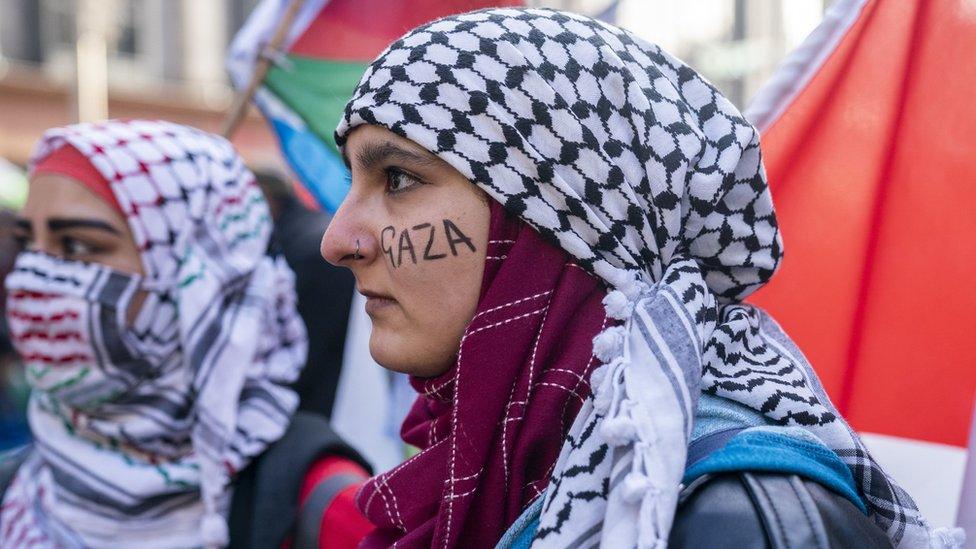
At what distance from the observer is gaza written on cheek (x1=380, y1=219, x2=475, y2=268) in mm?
1621

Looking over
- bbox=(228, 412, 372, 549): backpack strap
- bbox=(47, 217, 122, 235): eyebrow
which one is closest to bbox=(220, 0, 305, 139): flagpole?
bbox=(47, 217, 122, 235): eyebrow

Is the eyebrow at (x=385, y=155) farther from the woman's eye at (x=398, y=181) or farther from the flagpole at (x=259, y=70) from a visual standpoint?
the flagpole at (x=259, y=70)

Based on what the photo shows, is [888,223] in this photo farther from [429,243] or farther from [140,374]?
[140,374]

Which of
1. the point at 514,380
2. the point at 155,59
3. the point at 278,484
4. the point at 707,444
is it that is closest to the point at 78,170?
the point at 278,484

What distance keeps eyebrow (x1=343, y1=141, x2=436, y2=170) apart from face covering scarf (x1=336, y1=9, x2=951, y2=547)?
38 mm

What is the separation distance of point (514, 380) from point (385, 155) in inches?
17.0

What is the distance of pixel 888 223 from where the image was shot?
2117mm

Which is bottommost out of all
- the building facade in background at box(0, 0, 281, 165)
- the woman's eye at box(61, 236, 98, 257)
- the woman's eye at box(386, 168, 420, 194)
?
the building facade in background at box(0, 0, 281, 165)

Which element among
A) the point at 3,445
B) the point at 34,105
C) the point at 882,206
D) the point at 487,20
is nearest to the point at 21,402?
the point at 3,445

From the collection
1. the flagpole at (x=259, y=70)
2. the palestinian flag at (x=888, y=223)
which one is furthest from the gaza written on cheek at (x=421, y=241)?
the flagpole at (x=259, y=70)

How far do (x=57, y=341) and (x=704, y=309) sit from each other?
179 centimetres

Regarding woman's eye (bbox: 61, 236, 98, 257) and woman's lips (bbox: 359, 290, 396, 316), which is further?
woman's eye (bbox: 61, 236, 98, 257)

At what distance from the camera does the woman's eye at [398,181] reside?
1669 mm

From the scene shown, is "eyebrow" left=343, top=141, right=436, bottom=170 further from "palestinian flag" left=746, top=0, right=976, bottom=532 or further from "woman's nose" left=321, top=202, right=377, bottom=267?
"palestinian flag" left=746, top=0, right=976, bottom=532
